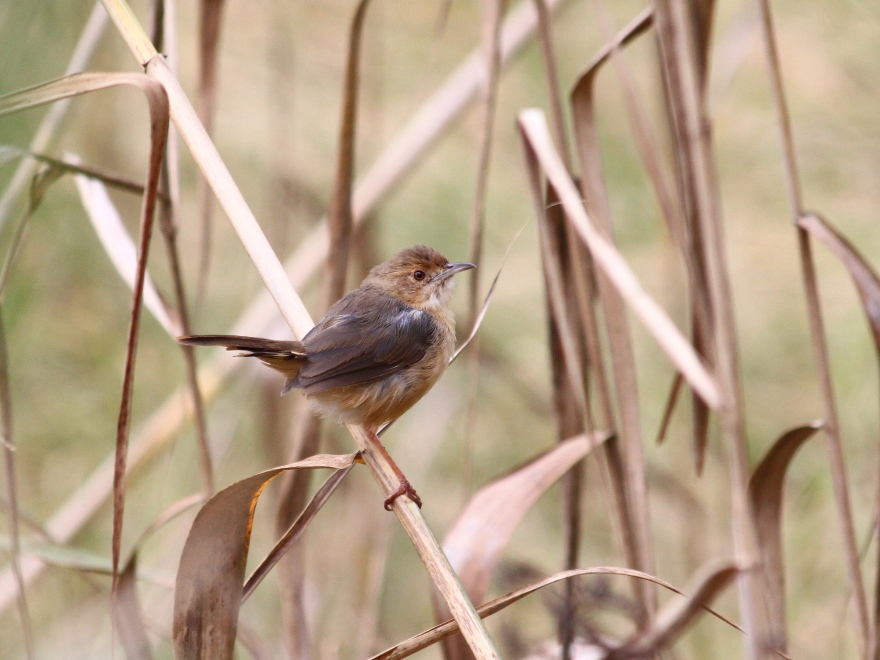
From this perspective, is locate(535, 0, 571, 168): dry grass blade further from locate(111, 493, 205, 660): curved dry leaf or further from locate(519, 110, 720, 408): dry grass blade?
locate(111, 493, 205, 660): curved dry leaf

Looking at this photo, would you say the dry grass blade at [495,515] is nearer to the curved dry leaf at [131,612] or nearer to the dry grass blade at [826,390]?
the dry grass blade at [826,390]

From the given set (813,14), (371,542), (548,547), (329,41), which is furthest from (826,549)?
(329,41)

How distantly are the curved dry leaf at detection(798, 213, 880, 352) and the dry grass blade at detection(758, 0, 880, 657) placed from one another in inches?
1.4

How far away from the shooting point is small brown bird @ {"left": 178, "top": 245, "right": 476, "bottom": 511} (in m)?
2.31

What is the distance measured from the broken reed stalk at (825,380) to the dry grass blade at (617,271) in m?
0.30

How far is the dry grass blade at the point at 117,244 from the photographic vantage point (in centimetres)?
221

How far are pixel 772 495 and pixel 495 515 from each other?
0.63 meters

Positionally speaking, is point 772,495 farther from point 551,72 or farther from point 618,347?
point 551,72

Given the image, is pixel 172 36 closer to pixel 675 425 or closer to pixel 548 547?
pixel 675 425

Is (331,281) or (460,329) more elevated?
(331,281)

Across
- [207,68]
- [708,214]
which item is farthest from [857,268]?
[207,68]

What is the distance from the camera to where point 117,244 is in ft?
7.34

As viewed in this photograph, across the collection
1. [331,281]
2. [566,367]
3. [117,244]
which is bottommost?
[566,367]

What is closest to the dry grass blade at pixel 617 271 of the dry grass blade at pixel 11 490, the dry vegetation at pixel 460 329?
the dry vegetation at pixel 460 329
